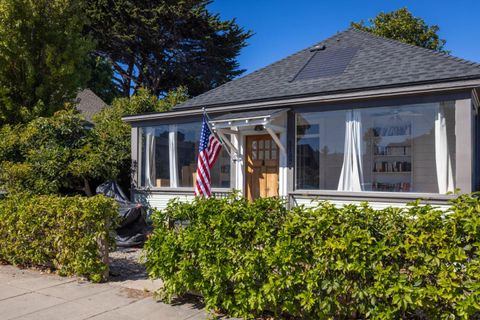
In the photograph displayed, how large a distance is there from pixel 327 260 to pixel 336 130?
5.67 m

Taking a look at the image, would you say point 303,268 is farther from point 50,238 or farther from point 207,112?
point 207,112

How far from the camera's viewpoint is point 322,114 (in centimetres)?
944

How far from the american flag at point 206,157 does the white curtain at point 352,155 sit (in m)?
3.03

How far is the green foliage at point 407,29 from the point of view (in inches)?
835

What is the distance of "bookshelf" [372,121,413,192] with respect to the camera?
8.64m

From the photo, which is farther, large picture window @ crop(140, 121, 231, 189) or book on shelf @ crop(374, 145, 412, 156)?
large picture window @ crop(140, 121, 231, 189)

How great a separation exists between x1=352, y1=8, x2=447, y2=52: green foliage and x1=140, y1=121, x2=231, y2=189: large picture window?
1422 centimetres

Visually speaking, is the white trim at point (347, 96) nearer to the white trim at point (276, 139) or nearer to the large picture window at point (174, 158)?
the large picture window at point (174, 158)

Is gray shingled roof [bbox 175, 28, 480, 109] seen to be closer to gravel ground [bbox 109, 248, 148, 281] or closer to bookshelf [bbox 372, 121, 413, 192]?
bookshelf [bbox 372, 121, 413, 192]

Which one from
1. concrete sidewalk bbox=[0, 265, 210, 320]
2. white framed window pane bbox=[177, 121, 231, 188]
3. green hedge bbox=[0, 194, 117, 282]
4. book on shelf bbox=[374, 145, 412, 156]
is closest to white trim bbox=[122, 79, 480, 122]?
white framed window pane bbox=[177, 121, 231, 188]

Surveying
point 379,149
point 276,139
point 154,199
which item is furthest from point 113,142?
point 379,149

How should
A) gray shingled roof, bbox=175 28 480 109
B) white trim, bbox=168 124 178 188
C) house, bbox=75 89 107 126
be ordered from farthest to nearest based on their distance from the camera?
house, bbox=75 89 107 126 → white trim, bbox=168 124 178 188 → gray shingled roof, bbox=175 28 480 109

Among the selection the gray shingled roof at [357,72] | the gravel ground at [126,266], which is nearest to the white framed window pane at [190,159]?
the gray shingled roof at [357,72]

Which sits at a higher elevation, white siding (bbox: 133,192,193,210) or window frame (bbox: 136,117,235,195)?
window frame (bbox: 136,117,235,195)
